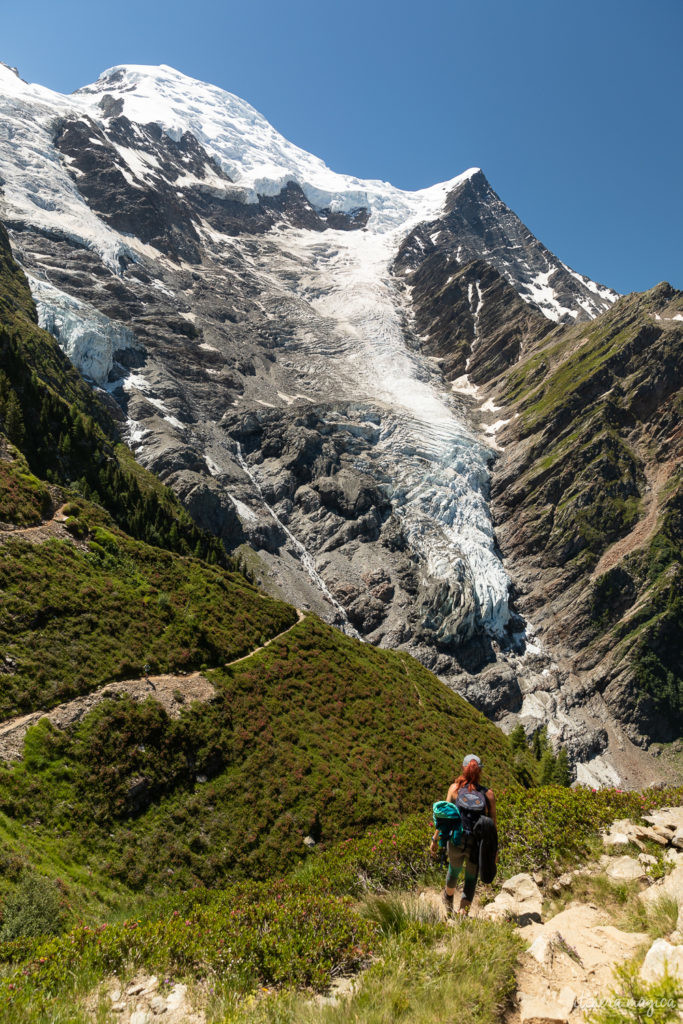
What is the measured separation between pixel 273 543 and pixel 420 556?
32.7m

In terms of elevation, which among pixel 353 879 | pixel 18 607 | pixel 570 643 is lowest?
pixel 570 643

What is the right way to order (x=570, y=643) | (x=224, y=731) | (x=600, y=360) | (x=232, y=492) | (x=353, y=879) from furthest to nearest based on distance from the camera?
1. (x=600, y=360)
2. (x=232, y=492)
3. (x=570, y=643)
4. (x=224, y=731)
5. (x=353, y=879)

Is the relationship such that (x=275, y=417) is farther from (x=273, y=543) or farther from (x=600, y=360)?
(x=600, y=360)

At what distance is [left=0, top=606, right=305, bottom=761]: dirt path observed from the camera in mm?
19969

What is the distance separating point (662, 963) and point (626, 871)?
6346 millimetres

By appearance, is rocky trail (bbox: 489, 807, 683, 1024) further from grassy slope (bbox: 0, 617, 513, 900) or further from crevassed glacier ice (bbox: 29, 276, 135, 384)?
crevassed glacier ice (bbox: 29, 276, 135, 384)

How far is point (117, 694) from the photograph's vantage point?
24.8m

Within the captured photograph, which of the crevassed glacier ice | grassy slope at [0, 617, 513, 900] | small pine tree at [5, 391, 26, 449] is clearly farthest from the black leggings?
the crevassed glacier ice

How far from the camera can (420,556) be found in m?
111

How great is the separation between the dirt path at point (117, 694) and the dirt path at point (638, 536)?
103 m

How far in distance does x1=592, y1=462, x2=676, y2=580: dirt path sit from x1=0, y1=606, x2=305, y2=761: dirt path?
103214mm

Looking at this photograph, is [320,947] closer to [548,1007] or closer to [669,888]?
[548,1007]

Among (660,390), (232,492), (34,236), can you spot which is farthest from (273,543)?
(34,236)

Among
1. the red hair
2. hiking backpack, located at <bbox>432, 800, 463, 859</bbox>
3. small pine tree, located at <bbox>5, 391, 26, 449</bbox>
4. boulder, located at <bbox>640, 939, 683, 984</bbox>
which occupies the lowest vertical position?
boulder, located at <bbox>640, 939, 683, 984</bbox>
